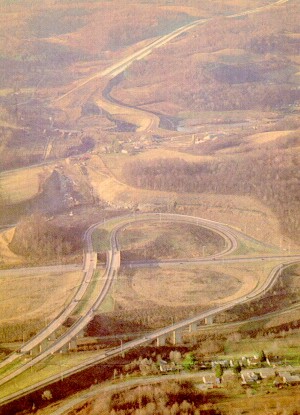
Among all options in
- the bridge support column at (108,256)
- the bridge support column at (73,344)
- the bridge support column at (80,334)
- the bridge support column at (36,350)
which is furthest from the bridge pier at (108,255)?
the bridge support column at (36,350)

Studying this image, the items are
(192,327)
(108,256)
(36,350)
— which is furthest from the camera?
(108,256)

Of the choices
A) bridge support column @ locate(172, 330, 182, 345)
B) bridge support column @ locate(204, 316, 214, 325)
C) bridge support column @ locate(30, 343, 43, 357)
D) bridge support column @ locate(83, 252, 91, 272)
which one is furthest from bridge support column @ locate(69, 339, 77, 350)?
bridge support column @ locate(204, 316, 214, 325)

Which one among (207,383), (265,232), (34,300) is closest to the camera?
(207,383)

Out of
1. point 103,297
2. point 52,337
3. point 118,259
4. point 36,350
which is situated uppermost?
point 118,259

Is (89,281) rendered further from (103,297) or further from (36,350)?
(36,350)

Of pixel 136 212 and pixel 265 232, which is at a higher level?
pixel 136 212

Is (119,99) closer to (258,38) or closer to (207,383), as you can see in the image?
(258,38)

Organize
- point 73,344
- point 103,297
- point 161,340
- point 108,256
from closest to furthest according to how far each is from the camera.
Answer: point 73,344
point 161,340
point 103,297
point 108,256

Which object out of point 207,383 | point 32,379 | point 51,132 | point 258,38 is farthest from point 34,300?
point 258,38

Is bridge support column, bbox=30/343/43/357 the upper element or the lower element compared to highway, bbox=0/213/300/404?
lower

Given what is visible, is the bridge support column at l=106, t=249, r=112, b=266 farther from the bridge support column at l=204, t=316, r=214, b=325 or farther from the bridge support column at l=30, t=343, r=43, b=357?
the bridge support column at l=30, t=343, r=43, b=357

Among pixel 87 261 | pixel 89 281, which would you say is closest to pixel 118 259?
pixel 87 261
